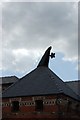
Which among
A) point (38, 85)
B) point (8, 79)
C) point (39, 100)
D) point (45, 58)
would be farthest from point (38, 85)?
point (8, 79)

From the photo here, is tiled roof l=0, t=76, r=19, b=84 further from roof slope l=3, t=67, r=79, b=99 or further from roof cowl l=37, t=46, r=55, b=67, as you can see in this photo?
roof slope l=3, t=67, r=79, b=99

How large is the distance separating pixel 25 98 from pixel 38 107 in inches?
69.0

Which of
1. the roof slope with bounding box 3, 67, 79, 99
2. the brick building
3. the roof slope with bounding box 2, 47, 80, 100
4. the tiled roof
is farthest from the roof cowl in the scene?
the tiled roof

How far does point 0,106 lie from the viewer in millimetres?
35656

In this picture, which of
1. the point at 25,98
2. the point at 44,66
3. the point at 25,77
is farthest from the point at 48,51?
the point at 25,98

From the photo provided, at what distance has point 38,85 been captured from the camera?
1380 inches

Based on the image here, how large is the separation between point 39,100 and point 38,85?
7.06 feet

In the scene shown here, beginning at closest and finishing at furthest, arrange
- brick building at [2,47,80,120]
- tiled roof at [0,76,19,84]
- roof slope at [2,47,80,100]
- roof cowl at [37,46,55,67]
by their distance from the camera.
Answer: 1. brick building at [2,47,80,120]
2. roof slope at [2,47,80,100]
3. roof cowl at [37,46,55,67]
4. tiled roof at [0,76,19,84]

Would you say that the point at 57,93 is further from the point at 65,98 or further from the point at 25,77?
the point at 25,77

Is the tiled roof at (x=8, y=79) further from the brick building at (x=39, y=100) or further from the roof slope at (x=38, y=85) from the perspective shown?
the brick building at (x=39, y=100)

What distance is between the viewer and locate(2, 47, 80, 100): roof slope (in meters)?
33.8

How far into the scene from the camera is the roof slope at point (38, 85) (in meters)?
33.8

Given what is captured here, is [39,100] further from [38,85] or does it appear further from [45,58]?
[45,58]

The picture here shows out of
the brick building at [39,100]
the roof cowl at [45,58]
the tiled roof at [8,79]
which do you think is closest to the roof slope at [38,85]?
the brick building at [39,100]
